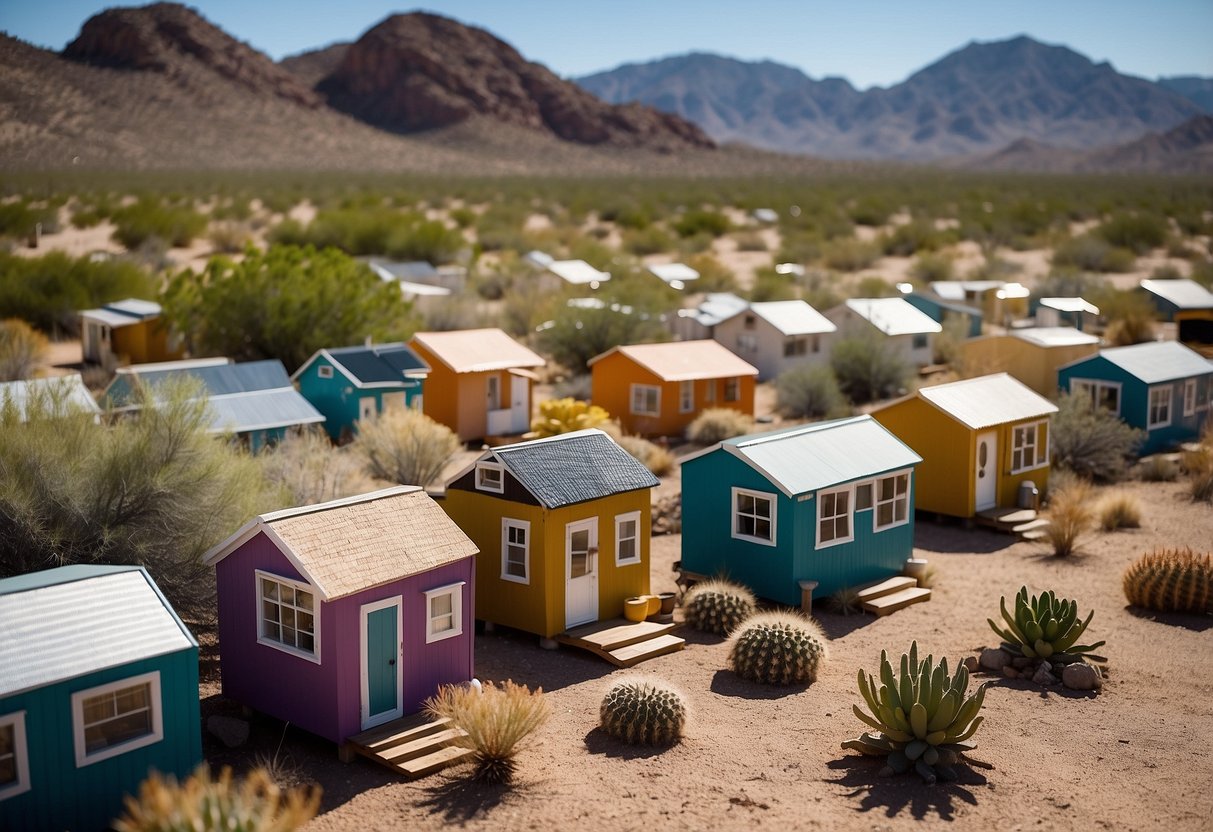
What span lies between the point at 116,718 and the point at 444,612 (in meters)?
3.26

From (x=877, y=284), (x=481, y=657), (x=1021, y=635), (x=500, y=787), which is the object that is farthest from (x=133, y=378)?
(x=877, y=284)

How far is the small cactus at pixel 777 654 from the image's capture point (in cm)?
1273

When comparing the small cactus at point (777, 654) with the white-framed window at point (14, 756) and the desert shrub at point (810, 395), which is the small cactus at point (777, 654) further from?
the desert shrub at point (810, 395)

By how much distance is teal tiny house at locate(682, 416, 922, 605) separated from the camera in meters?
15.0

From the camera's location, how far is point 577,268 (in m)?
39.6

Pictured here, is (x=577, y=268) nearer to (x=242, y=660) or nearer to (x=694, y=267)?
(x=694, y=267)

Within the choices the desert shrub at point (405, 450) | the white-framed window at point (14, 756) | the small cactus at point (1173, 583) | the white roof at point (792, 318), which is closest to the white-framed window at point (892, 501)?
the small cactus at point (1173, 583)

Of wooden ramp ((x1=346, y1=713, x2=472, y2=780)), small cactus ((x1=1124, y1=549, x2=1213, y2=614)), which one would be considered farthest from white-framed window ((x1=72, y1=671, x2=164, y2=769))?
small cactus ((x1=1124, y1=549, x2=1213, y2=614))

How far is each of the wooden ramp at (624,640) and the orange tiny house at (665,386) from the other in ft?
34.3

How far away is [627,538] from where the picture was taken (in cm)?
1430

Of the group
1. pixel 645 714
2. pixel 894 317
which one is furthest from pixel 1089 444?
pixel 645 714

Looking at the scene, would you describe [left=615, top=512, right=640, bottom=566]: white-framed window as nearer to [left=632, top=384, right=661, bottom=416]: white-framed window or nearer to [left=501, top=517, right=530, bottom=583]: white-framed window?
[left=501, top=517, right=530, bottom=583]: white-framed window

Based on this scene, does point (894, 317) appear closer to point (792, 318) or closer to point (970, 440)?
point (792, 318)

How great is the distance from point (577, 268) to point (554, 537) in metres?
26.9
